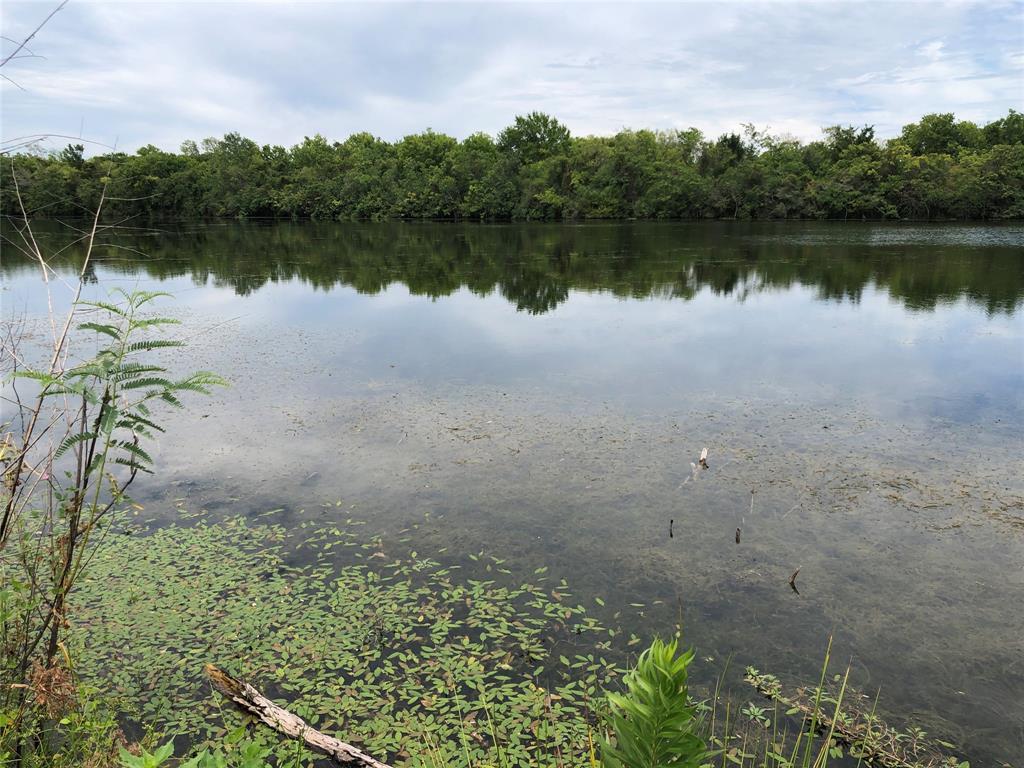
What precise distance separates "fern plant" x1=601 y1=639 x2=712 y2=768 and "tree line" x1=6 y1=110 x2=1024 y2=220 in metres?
49.8

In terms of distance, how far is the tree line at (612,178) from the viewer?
48.9m

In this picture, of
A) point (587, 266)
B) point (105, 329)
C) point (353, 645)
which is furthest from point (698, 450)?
point (587, 266)

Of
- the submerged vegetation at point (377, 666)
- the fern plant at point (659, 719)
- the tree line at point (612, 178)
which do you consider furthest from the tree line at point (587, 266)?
the tree line at point (612, 178)

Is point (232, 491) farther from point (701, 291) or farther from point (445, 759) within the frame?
point (701, 291)

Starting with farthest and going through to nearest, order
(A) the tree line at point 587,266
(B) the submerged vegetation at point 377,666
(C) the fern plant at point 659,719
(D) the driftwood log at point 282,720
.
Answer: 1. (A) the tree line at point 587,266
2. (B) the submerged vegetation at point 377,666
3. (D) the driftwood log at point 282,720
4. (C) the fern plant at point 659,719

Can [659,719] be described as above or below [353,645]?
above

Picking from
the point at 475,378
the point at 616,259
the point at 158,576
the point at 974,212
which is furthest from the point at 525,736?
the point at 974,212

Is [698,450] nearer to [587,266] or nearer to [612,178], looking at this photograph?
[587,266]

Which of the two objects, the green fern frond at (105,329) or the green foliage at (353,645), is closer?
the green fern frond at (105,329)

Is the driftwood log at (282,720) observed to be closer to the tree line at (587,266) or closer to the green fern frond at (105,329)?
the green fern frond at (105,329)

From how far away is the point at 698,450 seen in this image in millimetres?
7414

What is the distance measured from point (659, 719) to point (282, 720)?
3048 mm

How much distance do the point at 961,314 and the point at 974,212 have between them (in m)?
42.5

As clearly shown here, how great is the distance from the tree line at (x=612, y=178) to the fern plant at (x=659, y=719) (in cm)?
4983
